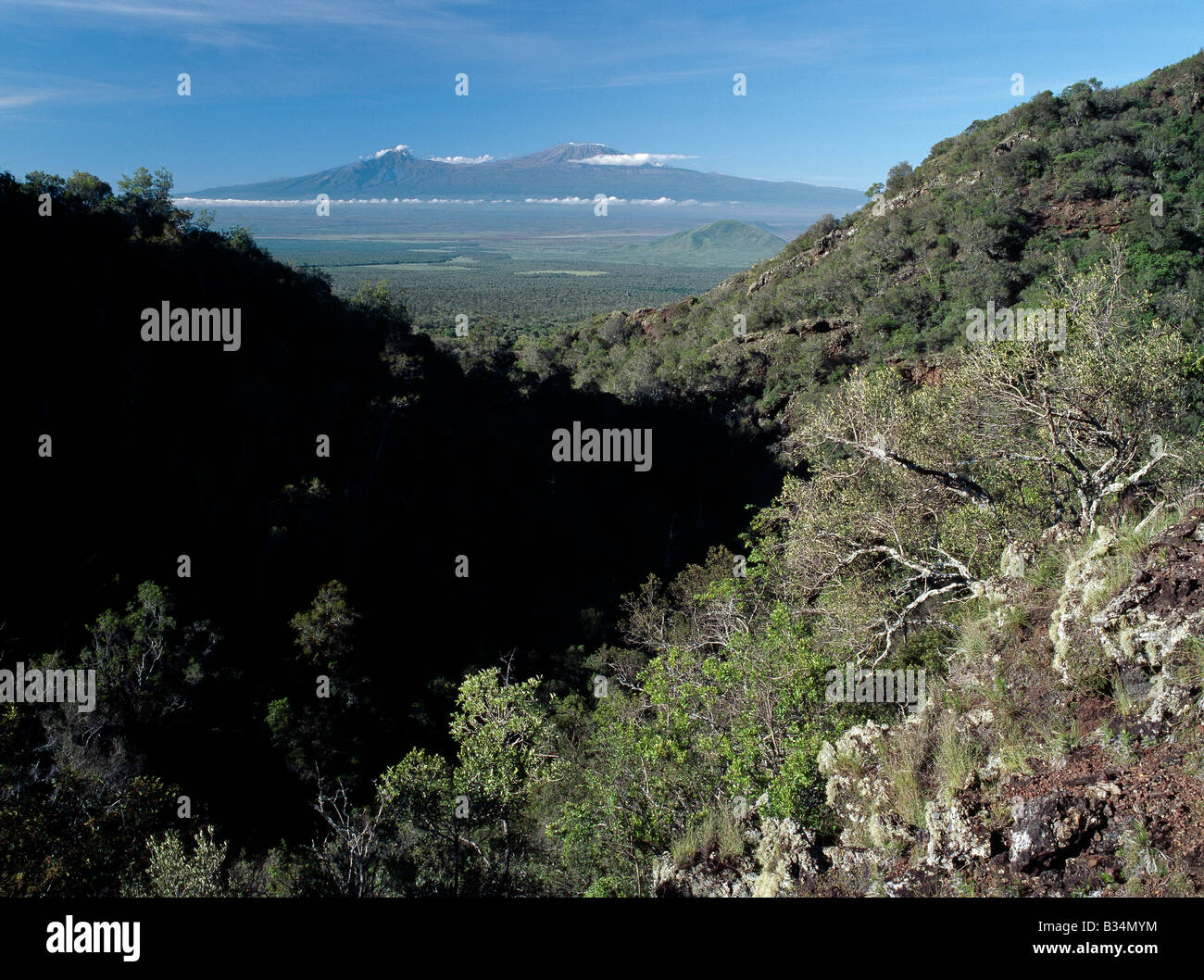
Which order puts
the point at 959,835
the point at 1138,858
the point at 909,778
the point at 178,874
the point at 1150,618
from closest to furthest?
1. the point at 1138,858
2. the point at 959,835
3. the point at 1150,618
4. the point at 909,778
5. the point at 178,874

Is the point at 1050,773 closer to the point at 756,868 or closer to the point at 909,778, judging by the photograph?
the point at 909,778

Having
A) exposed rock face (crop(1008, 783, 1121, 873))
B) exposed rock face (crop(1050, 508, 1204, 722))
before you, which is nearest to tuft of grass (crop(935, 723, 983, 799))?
exposed rock face (crop(1008, 783, 1121, 873))

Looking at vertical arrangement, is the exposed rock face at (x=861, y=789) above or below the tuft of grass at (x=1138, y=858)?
below

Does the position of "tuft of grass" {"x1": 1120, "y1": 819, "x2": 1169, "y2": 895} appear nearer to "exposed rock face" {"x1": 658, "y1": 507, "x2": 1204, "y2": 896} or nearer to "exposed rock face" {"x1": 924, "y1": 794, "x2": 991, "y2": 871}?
"exposed rock face" {"x1": 658, "y1": 507, "x2": 1204, "y2": 896}

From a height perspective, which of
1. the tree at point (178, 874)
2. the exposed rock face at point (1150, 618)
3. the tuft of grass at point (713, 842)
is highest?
the exposed rock face at point (1150, 618)

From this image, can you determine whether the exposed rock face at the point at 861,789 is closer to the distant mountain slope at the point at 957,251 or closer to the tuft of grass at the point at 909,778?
the tuft of grass at the point at 909,778

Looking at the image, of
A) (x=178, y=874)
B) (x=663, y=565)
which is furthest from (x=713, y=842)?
(x=663, y=565)

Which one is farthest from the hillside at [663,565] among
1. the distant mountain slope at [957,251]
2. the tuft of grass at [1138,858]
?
the distant mountain slope at [957,251]

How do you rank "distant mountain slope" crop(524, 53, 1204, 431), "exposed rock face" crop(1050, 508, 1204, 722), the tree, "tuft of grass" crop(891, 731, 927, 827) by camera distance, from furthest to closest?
"distant mountain slope" crop(524, 53, 1204, 431)
the tree
"tuft of grass" crop(891, 731, 927, 827)
"exposed rock face" crop(1050, 508, 1204, 722)

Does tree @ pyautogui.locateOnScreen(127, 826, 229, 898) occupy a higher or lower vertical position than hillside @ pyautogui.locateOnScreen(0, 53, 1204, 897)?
lower

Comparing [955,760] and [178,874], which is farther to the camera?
[178,874]
